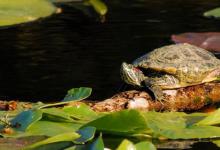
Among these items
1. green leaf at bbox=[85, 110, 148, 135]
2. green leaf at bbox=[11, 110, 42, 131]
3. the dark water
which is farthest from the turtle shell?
green leaf at bbox=[11, 110, 42, 131]

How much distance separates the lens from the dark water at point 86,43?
532cm

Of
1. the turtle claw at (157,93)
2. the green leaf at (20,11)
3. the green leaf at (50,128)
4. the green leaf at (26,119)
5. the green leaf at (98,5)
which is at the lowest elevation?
the green leaf at (98,5)

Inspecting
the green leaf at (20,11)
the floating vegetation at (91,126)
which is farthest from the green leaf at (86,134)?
the green leaf at (20,11)

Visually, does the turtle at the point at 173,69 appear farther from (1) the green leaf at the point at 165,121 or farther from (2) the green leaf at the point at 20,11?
(2) the green leaf at the point at 20,11

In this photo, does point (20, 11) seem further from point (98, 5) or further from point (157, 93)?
point (157, 93)

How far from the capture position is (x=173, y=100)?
4.50 metres

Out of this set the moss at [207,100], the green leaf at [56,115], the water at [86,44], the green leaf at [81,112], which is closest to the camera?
the green leaf at [56,115]

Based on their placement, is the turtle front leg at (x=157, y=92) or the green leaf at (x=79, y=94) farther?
the turtle front leg at (x=157, y=92)

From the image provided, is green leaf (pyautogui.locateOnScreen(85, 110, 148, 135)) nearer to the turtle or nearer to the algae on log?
the algae on log

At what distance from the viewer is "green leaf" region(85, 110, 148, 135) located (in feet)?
11.0

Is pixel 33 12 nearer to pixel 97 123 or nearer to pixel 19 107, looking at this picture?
pixel 19 107

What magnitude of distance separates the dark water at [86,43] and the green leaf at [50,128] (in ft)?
4.01

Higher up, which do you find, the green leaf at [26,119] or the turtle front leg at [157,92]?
the green leaf at [26,119]

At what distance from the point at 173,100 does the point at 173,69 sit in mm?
223
